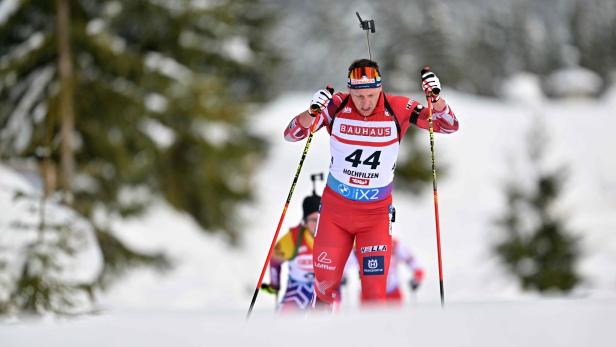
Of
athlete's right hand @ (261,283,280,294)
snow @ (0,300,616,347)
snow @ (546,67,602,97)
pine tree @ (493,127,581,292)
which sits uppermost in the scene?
snow @ (546,67,602,97)

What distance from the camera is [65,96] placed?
11.4 metres

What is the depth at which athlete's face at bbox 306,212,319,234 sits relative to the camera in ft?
21.8

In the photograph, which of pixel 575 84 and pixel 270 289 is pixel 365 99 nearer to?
pixel 270 289

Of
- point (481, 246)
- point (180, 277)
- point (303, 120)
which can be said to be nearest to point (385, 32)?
point (481, 246)

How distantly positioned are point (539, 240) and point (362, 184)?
14589 mm

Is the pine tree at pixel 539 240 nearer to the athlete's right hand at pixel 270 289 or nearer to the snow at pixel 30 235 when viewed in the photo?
the athlete's right hand at pixel 270 289

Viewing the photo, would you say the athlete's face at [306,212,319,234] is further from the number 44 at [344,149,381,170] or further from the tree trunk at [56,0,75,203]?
the tree trunk at [56,0,75,203]

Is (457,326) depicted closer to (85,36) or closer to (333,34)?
(85,36)

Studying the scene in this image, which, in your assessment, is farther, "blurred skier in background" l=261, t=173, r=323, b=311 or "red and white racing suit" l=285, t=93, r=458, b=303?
"blurred skier in background" l=261, t=173, r=323, b=311

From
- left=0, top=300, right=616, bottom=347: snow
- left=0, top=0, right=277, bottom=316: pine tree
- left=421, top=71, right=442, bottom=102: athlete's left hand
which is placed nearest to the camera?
Result: left=0, top=300, right=616, bottom=347: snow

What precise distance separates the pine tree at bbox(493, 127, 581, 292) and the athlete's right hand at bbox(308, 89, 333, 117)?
45.8 ft

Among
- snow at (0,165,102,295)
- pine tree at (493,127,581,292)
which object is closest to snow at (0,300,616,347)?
snow at (0,165,102,295)

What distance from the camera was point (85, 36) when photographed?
12.0 metres

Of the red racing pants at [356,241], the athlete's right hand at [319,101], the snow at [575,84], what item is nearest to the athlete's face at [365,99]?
the athlete's right hand at [319,101]
